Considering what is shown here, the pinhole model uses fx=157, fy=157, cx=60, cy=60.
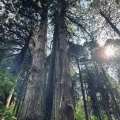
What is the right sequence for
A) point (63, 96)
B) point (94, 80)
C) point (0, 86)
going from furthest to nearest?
point (94, 80) → point (0, 86) → point (63, 96)

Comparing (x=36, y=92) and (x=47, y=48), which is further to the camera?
(x=47, y=48)

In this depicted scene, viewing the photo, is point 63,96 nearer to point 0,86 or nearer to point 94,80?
point 0,86

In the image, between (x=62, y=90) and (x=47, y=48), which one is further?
(x=47, y=48)

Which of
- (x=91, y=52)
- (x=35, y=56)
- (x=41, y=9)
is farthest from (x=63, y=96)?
(x=91, y=52)

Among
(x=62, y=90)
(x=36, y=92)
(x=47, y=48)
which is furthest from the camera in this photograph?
(x=47, y=48)

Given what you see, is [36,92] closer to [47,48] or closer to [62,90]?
[62,90]

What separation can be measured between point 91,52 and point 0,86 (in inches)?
703

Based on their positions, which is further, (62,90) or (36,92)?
(36,92)

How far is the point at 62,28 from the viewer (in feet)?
24.5

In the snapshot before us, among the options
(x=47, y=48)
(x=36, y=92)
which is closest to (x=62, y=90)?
(x=36, y=92)

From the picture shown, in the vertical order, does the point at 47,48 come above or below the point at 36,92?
above

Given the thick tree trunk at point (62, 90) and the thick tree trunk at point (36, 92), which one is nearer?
the thick tree trunk at point (62, 90)

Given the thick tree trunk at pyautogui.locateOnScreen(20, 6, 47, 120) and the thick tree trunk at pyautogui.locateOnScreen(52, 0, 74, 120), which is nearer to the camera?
the thick tree trunk at pyautogui.locateOnScreen(52, 0, 74, 120)

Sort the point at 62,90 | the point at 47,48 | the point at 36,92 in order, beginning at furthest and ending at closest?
1. the point at 47,48
2. the point at 36,92
3. the point at 62,90
